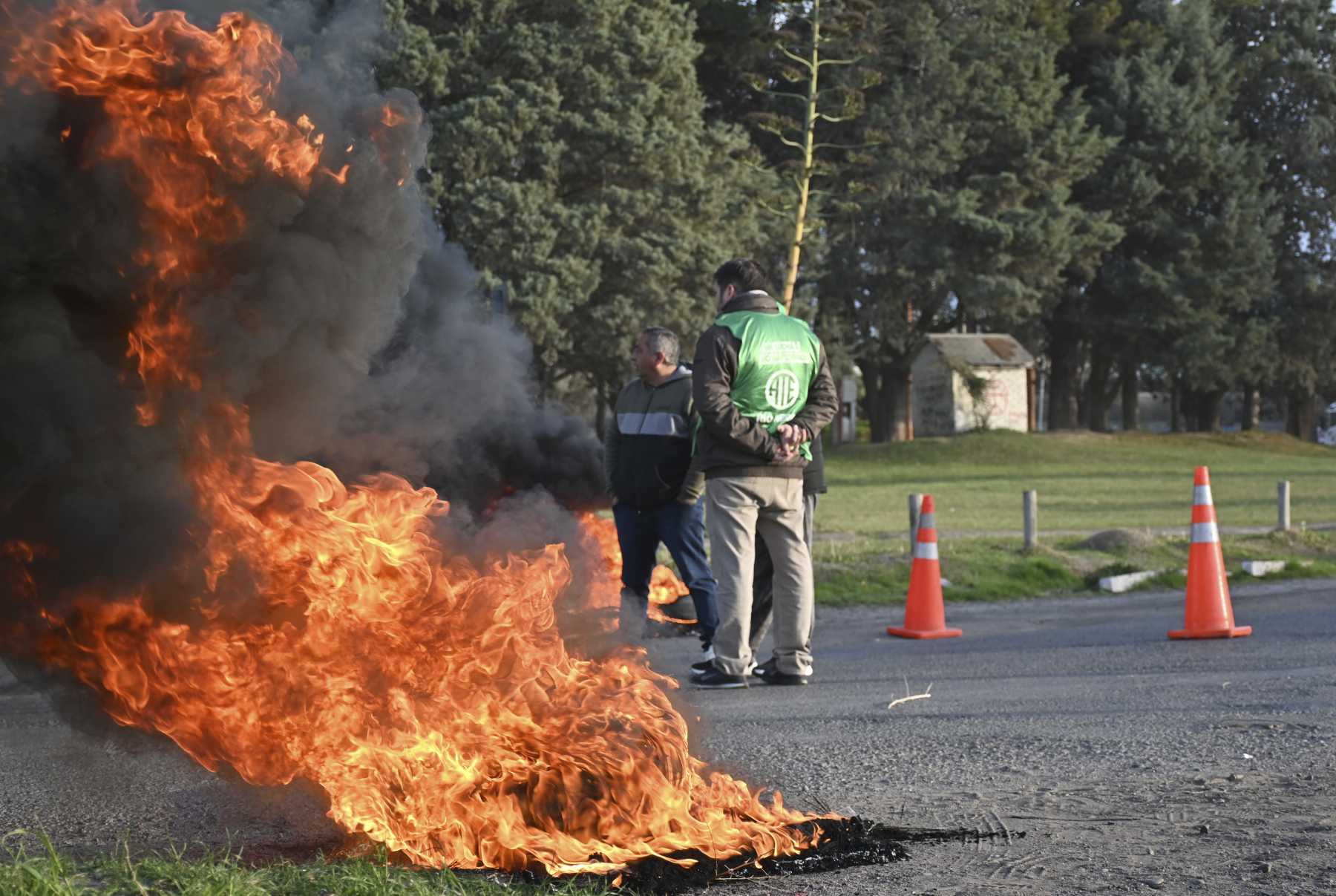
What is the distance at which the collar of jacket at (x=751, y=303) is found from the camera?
7629mm

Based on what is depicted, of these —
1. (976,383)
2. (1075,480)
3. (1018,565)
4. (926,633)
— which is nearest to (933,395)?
(976,383)

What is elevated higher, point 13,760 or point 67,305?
point 67,305

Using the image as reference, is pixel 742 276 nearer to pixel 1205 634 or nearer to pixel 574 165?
pixel 1205 634

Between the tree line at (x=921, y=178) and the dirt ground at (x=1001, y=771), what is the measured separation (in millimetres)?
20456

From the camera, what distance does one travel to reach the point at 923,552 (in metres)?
10.7

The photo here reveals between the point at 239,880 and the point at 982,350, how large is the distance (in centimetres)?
4882

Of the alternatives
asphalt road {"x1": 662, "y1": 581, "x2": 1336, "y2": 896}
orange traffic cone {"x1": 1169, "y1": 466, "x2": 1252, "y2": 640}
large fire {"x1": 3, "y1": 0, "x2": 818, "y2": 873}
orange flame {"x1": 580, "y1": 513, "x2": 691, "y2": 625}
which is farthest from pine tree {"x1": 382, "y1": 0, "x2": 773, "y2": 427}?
large fire {"x1": 3, "y1": 0, "x2": 818, "y2": 873}

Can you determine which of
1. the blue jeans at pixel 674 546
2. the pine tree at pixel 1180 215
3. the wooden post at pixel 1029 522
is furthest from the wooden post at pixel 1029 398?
the blue jeans at pixel 674 546

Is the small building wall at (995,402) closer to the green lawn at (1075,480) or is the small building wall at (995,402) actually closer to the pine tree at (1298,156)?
the green lawn at (1075,480)

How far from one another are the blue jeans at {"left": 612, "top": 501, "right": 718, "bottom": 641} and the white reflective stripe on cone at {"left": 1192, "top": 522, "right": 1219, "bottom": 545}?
12.1ft

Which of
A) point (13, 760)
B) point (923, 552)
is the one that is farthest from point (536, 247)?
point (13, 760)

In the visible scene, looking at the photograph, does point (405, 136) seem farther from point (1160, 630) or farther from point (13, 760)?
point (1160, 630)

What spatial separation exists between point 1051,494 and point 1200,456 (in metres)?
17.6

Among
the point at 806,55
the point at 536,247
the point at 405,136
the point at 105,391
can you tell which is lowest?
Answer: the point at 105,391
